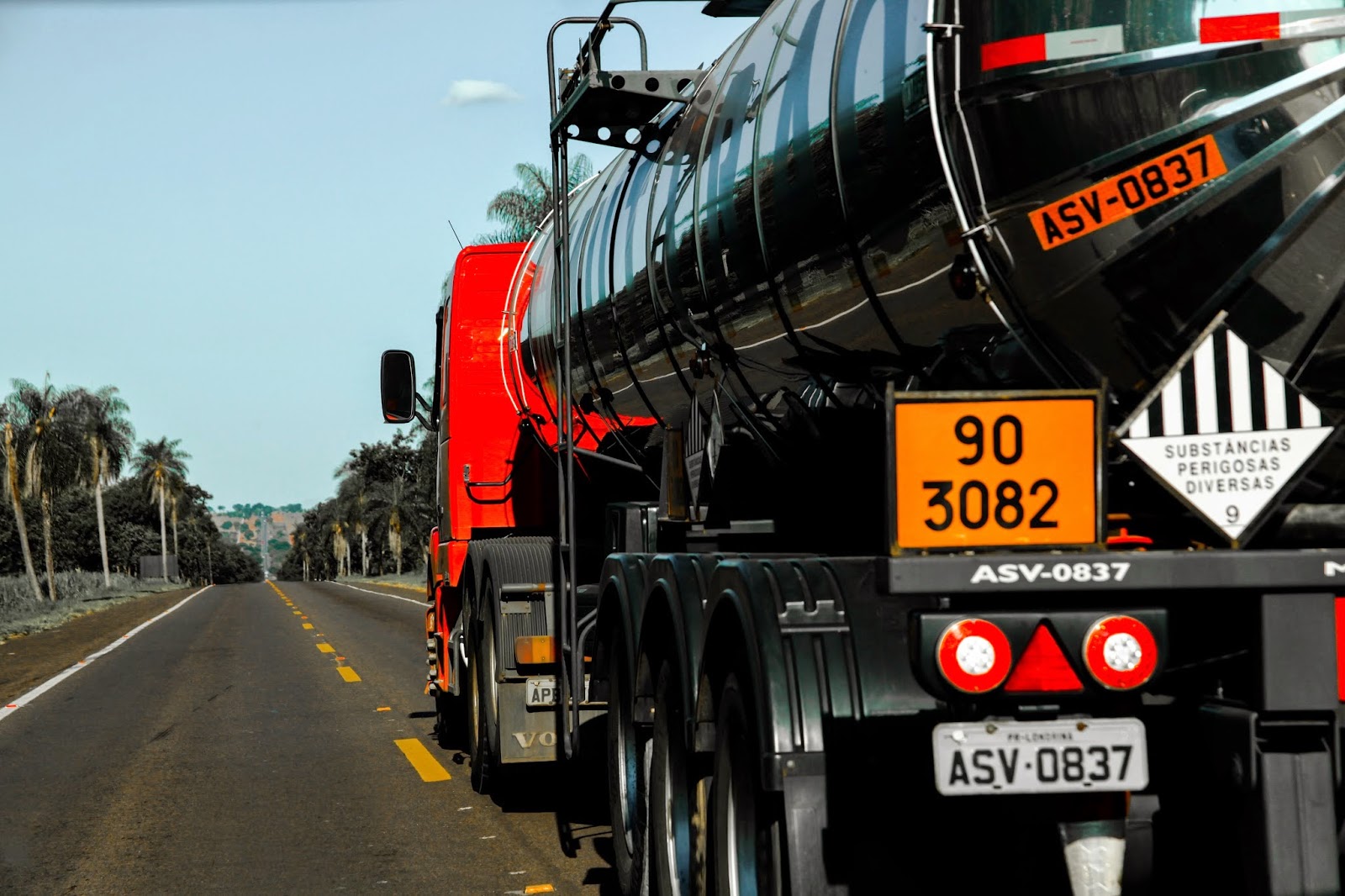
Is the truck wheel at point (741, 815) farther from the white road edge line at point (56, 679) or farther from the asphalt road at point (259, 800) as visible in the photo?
the white road edge line at point (56, 679)

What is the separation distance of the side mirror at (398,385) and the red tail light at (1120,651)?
8.50m

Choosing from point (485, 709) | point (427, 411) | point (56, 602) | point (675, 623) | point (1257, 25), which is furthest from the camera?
point (56, 602)

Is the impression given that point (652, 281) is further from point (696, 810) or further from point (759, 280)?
point (696, 810)

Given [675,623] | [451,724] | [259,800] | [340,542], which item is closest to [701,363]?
[675,623]

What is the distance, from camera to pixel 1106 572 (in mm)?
3043

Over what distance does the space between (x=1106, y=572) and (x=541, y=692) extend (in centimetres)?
498

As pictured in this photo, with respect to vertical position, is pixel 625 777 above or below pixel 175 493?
below

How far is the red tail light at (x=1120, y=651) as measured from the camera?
3102 millimetres

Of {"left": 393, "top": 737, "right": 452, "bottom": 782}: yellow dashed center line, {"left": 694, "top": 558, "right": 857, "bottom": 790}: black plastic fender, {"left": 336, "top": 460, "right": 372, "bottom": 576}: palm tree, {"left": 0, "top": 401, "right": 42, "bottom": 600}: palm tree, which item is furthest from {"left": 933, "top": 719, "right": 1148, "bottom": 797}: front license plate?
{"left": 336, "top": 460, "right": 372, "bottom": 576}: palm tree

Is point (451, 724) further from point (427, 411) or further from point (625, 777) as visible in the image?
point (625, 777)

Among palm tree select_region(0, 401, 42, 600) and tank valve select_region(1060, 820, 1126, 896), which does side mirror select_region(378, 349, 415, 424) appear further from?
palm tree select_region(0, 401, 42, 600)

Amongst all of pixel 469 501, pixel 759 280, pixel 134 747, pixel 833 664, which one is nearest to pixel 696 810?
pixel 833 664

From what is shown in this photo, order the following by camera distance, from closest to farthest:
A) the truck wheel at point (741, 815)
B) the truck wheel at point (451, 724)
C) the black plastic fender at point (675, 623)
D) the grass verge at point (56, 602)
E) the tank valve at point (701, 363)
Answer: the truck wheel at point (741, 815), the black plastic fender at point (675, 623), the tank valve at point (701, 363), the truck wheel at point (451, 724), the grass verge at point (56, 602)

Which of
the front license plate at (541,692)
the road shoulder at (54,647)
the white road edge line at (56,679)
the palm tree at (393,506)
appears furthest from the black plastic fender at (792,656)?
the palm tree at (393,506)
